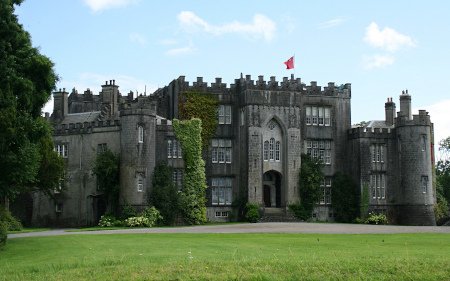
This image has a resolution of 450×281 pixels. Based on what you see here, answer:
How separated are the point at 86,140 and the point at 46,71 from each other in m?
27.1

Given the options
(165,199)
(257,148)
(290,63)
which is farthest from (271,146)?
(165,199)

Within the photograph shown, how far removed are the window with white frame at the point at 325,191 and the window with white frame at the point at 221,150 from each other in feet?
29.3

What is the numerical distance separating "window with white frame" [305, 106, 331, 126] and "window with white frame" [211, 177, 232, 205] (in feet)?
30.8

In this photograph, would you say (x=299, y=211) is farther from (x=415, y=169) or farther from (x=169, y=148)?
(x=169, y=148)

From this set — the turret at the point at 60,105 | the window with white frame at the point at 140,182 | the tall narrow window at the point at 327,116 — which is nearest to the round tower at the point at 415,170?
the tall narrow window at the point at 327,116

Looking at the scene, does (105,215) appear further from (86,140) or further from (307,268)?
(307,268)

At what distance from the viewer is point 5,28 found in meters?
29.2

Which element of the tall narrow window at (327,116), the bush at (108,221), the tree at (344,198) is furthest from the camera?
the tall narrow window at (327,116)

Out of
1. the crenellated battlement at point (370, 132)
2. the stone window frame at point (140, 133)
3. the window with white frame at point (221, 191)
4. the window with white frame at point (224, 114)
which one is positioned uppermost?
the window with white frame at point (224, 114)

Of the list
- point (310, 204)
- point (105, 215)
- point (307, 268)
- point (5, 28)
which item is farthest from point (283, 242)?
point (310, 204)

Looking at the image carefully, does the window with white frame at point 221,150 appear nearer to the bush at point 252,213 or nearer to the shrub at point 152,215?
the bush at point 252,213

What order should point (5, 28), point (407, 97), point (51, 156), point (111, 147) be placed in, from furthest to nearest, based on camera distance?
point (407, 97)
point (111, 147)
point (51, 156)
point (5, 28)

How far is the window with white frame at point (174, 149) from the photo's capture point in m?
55.6

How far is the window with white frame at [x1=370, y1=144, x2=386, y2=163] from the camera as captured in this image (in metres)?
60.9
